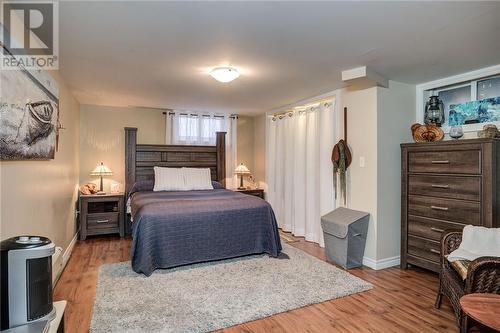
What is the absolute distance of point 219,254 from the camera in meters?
3.54

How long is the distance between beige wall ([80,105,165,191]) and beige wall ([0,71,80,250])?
0.27 meters

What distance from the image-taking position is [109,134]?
5164 mm

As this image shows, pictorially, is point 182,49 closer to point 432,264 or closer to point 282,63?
point 282,63

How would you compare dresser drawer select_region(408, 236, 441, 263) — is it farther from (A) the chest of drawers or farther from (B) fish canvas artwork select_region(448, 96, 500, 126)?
(B) fish canvas artwork select_region(448, 96, 500, 126)

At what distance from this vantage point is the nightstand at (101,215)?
456 centimetres

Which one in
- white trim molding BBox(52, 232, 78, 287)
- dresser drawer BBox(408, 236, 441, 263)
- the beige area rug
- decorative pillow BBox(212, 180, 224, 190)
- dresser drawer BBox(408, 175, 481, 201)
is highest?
dresser drawer BBox(408, 175, 481, 201)

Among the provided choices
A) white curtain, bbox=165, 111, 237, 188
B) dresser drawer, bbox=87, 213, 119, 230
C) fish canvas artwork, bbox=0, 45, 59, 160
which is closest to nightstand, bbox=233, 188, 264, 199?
white curtain, bbox=165, 111, 237, 188

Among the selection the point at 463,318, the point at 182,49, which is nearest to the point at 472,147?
the point at 463,318

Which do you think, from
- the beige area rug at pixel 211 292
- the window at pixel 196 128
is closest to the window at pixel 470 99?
the beige area rug at pixel 211 292

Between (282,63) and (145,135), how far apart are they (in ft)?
11.1

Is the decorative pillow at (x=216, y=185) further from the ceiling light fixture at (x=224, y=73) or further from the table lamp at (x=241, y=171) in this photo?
the ceiling light fixture at (x=224, y=73)

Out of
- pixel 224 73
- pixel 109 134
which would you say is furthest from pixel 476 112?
pixel 109 134

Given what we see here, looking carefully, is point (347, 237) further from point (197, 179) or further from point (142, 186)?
point (142, 186)

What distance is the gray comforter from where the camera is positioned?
3.20m
